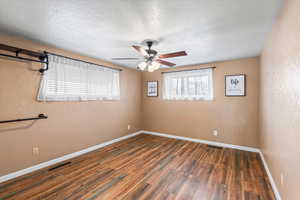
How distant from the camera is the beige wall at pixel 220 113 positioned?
324 cm

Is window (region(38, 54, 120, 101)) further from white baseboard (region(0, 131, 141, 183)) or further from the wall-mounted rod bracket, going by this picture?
white baseboard (region(0, 131, 141, 183))

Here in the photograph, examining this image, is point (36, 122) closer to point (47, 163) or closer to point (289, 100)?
point (47, 163)

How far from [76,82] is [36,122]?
3.57 ft

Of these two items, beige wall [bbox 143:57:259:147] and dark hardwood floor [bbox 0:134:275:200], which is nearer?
dark hardwood floor [bbox 0:134:275:200]

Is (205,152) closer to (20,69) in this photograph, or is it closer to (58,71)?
(58,71)

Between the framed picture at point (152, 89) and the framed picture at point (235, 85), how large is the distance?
215cm

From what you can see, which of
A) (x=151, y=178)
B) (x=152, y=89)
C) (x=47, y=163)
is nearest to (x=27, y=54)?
(x=47, y=163)

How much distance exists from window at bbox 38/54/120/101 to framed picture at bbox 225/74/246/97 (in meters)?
3.11

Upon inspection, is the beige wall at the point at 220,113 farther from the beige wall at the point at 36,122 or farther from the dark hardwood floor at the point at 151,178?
the beige wall at the point at 36,122

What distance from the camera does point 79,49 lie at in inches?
111

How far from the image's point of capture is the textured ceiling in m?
1.45

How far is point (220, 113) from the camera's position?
362cm

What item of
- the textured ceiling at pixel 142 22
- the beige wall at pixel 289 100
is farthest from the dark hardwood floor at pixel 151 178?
the textured ceiling at pixel 142 22

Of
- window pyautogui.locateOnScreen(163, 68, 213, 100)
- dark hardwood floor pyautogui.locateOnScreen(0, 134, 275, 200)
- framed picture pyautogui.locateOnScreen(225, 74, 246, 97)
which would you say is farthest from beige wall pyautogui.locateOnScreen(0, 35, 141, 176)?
framed picture pyautogui.locateOnScreen(225, 74, 246, 97)
